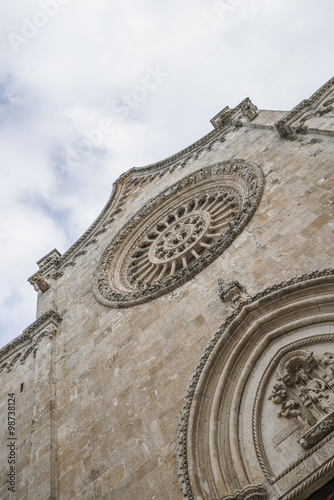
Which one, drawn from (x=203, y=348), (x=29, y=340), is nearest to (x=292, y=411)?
(x=203, y=348)

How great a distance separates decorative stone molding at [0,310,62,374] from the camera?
13.2 m

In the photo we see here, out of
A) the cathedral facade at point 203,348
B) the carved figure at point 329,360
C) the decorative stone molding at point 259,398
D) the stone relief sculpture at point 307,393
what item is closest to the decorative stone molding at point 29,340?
the cathedral facade at point 203,348

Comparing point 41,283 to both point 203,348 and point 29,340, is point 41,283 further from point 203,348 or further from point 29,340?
point 203,348

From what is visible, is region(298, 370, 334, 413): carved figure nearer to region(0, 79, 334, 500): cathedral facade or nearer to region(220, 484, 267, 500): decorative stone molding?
region(0, 79, 334, 500): cathedral facade

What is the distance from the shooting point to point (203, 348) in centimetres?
858

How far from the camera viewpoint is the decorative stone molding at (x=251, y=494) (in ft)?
19.2

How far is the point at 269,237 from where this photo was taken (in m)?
9.58

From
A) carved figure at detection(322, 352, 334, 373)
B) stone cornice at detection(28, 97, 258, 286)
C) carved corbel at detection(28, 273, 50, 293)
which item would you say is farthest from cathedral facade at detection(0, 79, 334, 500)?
carved corbel at detection(28, 273, 50, 293)

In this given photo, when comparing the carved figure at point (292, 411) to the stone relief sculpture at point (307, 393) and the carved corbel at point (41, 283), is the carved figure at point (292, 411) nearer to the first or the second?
the stone relief sculpture at point (307, 393)

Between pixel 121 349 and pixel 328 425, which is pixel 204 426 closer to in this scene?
pixel 328 425

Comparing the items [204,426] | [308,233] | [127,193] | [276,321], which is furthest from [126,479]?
[127,193]

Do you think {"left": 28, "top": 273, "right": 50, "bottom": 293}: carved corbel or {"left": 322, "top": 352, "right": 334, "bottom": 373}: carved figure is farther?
{"left": 28, "top": 273, "right": 50, "bottom": 293}: carved corbel

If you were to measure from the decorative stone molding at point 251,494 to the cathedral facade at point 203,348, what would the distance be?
0.02 meters

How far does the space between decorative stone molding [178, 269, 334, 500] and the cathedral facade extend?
24mm
